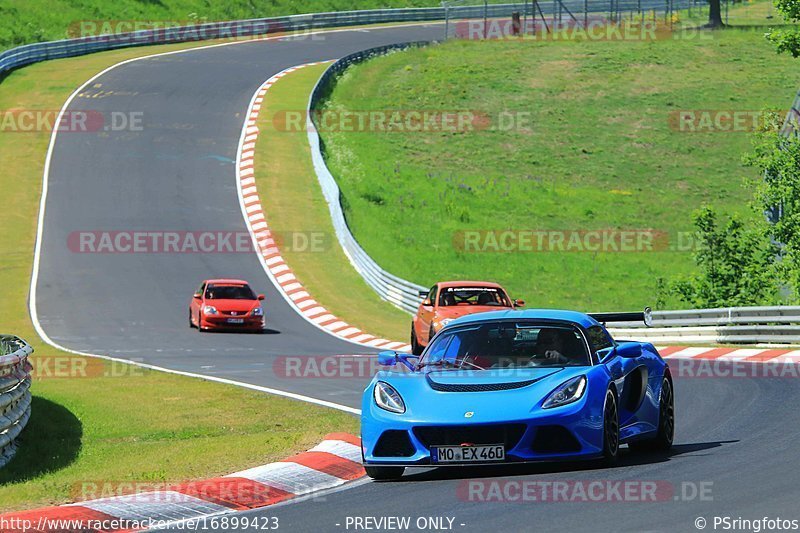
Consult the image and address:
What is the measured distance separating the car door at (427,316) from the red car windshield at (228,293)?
7743 mm

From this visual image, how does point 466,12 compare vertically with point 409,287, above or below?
above

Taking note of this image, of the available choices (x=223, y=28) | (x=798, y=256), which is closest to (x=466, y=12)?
(x=223, y=28)

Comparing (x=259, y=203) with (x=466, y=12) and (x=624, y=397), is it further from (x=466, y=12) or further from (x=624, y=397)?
(x=466, y=12)

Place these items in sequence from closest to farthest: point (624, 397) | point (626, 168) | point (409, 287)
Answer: point (624, 397) → point (409, 287) → point (626, 168)

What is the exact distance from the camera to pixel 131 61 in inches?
2586

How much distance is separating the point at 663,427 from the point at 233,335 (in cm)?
1999

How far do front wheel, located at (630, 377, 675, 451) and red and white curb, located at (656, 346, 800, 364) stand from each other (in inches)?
394

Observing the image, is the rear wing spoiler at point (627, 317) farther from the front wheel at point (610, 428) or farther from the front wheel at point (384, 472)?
the front wheel at point (384, 472)

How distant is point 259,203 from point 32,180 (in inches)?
323

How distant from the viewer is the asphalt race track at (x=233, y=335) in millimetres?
8867

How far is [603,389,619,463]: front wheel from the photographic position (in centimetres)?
1024

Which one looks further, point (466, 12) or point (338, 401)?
point (466, 12)

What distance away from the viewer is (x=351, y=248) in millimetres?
41625
